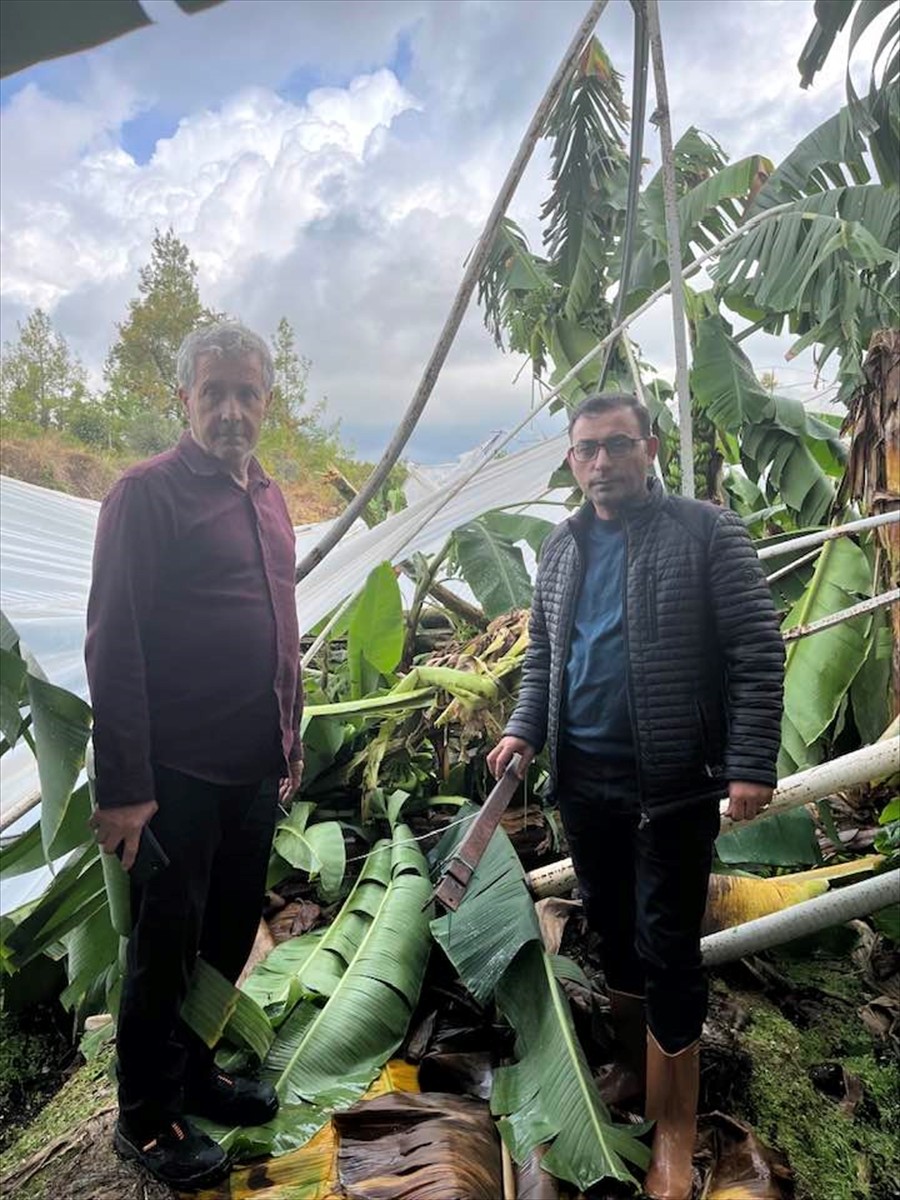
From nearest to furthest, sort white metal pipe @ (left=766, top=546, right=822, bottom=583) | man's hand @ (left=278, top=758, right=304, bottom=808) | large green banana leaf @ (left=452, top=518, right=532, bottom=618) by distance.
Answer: man's hand @ (left=278, top=758, right=304, bottom=808) → white metal pipe @ (left=766, top=546, right=822, bottom=583) → large green banana leaf @ (left=452, top=518, right=532, bottom=618)

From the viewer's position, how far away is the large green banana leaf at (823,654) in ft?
7.38

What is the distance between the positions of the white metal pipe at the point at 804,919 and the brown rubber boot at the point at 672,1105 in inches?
15.3

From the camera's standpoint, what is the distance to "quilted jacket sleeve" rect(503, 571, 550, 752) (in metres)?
1.65

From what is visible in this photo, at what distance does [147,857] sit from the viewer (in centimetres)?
125

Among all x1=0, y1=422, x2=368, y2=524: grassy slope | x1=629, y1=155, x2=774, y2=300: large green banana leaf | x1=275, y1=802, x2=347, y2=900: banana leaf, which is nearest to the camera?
x1=275, y1=802, x2=347, y2=900: banana leaf

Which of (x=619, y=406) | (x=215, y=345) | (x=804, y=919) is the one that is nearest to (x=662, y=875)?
(x=804, y=919)

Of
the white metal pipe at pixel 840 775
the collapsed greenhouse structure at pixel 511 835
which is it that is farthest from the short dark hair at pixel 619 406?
the white metal pipe at pixel 840 775

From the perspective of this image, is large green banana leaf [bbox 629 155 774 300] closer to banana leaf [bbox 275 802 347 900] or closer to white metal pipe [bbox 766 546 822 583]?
white metal pipe [bbox 766 546 822 583]

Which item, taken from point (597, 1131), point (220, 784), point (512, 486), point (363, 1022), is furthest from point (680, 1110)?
point (512, 486)

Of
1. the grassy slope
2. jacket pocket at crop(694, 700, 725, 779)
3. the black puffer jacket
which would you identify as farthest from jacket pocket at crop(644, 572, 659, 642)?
the grassy slope

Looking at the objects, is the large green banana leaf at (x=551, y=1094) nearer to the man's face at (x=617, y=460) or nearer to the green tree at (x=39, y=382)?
the man's face at (x=617, y=460)

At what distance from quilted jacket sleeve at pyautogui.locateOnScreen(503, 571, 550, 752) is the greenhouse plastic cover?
1095 millimetres

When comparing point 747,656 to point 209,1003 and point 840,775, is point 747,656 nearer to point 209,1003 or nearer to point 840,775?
point 840,775

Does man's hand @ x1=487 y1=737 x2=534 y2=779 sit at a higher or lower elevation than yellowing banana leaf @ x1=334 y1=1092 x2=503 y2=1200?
higher
